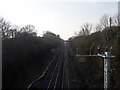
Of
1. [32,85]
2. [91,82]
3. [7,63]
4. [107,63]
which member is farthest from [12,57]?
[107,63]

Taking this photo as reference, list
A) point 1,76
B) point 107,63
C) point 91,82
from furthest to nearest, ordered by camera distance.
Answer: point 91,82
point 1,76
point 107,63

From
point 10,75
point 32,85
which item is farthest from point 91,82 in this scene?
point 10,75

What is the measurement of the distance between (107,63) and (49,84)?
7.71m

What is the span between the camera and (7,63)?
2014 centimetres

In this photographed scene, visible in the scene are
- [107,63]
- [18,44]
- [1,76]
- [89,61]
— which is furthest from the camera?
[89,61]

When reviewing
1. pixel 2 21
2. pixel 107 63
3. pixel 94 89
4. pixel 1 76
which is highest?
pixel 2 21

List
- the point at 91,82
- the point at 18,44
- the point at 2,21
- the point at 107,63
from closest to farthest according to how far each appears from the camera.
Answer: the point at 107,63, the point at 91,82, the point at 18,44, the point at 2,21

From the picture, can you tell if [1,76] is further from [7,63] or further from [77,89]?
[77,89]

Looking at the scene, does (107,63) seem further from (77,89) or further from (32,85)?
(32,85)

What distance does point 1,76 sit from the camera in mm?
17797

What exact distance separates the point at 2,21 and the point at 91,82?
18.1m

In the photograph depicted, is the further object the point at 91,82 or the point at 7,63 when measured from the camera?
the point at 91,82

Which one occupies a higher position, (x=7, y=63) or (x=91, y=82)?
(x=7, y=63)

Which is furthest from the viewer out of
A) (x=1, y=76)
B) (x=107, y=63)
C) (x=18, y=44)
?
(x=18, y=44)
